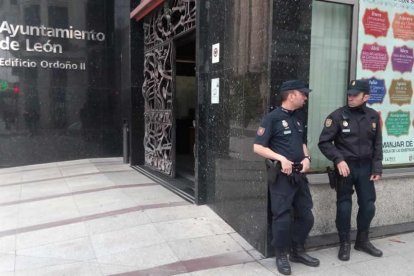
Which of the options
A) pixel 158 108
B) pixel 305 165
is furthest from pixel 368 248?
pixel 158 108

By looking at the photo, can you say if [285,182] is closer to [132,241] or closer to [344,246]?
[344,246]

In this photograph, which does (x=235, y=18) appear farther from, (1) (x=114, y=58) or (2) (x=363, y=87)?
(1) (x=114, y=58)

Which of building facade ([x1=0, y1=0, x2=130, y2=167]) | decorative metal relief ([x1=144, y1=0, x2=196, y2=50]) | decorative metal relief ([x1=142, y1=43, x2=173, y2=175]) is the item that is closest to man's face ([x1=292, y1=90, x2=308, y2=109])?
decorative metal relief ([x1=144, y1=0, x2=196, y2=50])

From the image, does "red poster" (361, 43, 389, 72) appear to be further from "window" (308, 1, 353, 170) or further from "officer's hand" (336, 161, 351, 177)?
"officer's hand" (336, 161, 351, 177)

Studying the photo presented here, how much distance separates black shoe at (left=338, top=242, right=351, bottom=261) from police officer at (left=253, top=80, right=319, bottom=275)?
58 centimetres

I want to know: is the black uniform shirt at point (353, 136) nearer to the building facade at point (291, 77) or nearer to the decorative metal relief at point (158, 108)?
the building facade at point (291, 77)

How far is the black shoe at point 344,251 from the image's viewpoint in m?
3.90

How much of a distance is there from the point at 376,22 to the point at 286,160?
2375 millimetres

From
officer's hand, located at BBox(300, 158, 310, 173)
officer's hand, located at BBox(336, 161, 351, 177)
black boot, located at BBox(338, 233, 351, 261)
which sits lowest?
black boot, located at BBox(338, 233, 351, 261)

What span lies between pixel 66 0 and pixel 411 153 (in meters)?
8.12

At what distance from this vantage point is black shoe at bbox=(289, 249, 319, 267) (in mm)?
3760

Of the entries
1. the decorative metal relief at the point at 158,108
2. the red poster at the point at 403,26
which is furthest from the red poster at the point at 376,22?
the decorative metal relief at the point at 158,108

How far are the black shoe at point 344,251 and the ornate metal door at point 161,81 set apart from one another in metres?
3.85

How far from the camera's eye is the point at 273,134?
3527mm
